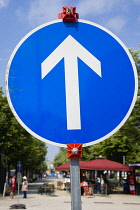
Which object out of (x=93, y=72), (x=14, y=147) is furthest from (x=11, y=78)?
(x=14, y=147)

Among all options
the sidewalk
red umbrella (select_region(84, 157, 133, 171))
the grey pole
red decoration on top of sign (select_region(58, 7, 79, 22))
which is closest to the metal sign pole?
the grey pole

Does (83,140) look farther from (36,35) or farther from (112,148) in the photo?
(112,148)

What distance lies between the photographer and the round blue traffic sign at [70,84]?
2115mm

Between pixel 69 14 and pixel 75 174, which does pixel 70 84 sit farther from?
pixel 75 174

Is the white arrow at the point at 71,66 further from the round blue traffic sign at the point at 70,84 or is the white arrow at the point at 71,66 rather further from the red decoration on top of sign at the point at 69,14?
the red decoration on top of sign at the point at 69,14

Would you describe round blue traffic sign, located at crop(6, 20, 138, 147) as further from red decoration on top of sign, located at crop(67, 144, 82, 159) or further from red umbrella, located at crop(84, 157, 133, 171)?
red umbrella, located at crop(84, 157, 133, 171)

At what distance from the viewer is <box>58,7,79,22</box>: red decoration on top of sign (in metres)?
2.26

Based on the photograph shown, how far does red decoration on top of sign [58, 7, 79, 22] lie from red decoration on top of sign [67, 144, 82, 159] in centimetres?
100

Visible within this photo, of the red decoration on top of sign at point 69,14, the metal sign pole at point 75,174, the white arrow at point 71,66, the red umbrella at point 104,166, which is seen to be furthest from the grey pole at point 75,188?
the red umbrella at point 104,166

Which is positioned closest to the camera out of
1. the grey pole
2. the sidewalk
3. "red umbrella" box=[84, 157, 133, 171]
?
the grey pole

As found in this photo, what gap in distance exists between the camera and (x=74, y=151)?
6.79 ft

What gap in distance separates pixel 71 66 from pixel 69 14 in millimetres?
422

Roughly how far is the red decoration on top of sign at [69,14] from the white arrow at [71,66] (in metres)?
0.14

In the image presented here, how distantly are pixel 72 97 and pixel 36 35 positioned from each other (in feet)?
1.92
